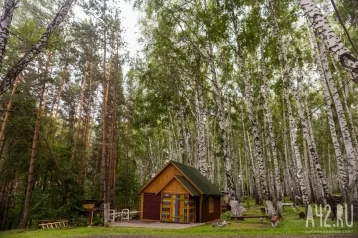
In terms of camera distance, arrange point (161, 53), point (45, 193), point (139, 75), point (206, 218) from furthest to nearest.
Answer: point (139, 75), point (161, 53), point (45, 193), point (206, 218)

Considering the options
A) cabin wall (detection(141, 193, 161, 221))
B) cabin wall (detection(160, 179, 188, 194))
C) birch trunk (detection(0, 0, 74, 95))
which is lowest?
cabin wall (detection(141, 193, 161, 221))

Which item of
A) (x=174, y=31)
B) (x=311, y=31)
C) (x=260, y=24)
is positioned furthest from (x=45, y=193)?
(x=311, y=31)

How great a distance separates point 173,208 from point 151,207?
84.0 inches

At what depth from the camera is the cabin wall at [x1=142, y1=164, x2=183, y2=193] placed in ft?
60.4

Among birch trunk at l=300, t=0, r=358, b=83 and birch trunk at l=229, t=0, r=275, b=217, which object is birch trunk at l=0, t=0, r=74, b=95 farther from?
birch trunk at l=229, t=0, r=275, b=217

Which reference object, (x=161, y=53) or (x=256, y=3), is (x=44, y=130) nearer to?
(x=161, y=53)

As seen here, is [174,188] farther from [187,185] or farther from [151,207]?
[151,207]

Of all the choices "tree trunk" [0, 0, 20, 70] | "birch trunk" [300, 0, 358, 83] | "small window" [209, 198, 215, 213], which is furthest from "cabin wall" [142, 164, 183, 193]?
"tree trunk" [0, 0, 20, 70]

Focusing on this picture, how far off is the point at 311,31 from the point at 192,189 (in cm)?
1286

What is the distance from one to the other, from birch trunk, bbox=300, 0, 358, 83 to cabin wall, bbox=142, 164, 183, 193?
14490mm

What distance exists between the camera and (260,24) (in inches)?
701

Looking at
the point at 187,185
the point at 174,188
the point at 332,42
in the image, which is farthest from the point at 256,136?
the point at 332,42

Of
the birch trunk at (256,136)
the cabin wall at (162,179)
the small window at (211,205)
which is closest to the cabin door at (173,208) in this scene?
the cabin wall at (162,179)

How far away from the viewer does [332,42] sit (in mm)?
4531
